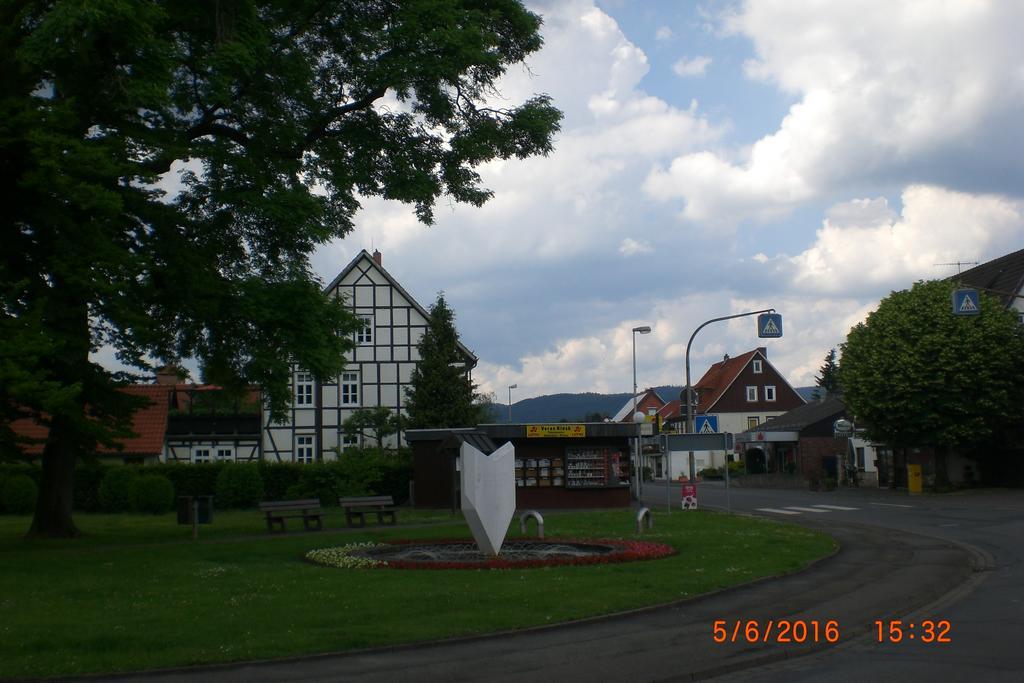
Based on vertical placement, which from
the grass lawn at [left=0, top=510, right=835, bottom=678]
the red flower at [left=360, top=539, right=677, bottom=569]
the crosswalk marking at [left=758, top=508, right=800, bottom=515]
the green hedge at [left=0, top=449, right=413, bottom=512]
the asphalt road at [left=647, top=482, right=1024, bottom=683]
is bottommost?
the asphalt road at [left=647, top=482, right=1024, bottom=683]

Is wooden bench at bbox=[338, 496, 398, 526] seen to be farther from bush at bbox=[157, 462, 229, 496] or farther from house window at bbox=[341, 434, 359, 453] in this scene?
house window at bbox=[341, 434, 359, 453]

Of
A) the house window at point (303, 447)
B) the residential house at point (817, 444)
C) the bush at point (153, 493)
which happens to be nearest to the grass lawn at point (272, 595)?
the bush at point (153, 493)

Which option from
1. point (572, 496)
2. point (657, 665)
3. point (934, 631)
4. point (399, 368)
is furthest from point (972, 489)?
point (657, 665)

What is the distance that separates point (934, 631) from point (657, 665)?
3.54 metres

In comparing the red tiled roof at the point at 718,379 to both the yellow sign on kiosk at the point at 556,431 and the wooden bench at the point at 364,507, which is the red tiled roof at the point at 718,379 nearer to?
the yellow sign on kiosk at the point at 556,431

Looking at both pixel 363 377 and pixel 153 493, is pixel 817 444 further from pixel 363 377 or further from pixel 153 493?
pixel 153 493

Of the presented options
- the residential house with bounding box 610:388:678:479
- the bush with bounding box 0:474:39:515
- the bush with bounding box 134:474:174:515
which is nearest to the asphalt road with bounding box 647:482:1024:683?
the bush with bounding box 134:474:174:515

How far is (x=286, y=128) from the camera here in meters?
23.7

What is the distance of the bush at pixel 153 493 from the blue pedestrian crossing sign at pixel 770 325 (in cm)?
2371

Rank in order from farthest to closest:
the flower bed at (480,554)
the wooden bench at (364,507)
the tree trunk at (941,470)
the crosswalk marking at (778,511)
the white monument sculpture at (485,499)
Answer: the tree trunk at (941,470) < the crosswalk marking at (778,511) < the wooden bench at (364,507) < the white monument sculpture at (485,499) < the flower bed at (480,554)

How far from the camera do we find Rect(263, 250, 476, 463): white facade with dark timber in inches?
2104
